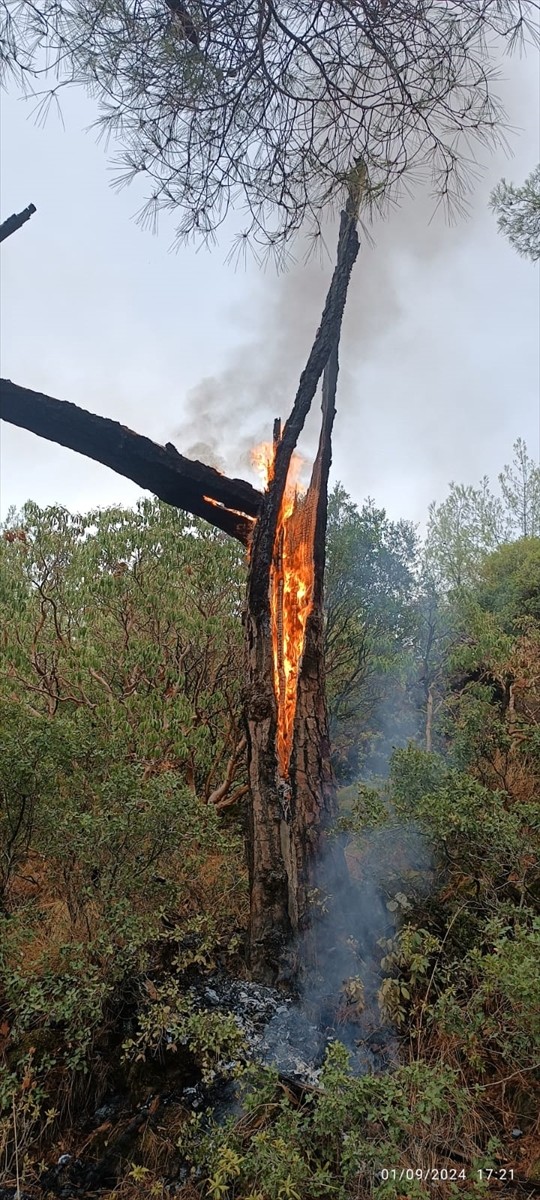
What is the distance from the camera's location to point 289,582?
16.7ft

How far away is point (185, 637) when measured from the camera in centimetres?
777

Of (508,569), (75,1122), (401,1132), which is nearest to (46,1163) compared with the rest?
(75,1122)

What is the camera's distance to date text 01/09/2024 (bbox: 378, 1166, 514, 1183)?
2.32 m

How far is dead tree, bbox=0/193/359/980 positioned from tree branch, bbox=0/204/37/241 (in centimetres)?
89

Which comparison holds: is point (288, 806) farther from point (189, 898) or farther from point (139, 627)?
point (139, 627)

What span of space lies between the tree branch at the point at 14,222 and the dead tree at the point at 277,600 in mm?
894

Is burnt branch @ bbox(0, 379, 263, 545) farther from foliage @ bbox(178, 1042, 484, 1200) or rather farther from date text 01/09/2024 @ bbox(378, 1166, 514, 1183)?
date text 01/09/2024 @ bbox(378, 1166, 514, 1183)

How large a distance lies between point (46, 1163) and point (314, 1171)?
1382 millimetres

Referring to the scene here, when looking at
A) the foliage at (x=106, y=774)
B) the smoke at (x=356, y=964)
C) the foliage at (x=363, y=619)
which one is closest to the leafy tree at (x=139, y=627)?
the foliage at (x=106, y=774)

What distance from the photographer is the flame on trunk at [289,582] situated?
469cm

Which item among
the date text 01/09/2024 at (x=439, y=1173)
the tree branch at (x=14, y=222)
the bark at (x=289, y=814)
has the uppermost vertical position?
the tree branch at (x=14, y=222)

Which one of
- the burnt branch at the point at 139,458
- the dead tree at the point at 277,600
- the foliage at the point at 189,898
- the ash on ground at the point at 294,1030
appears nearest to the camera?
the foliage at the point at 189,898

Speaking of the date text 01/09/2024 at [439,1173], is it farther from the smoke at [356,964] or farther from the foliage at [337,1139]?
the smoke at [356,964]

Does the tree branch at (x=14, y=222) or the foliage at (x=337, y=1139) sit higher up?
the tree branch at (x=14, y=222)
